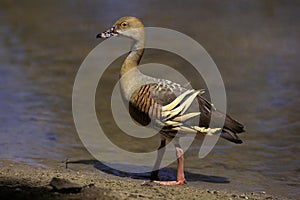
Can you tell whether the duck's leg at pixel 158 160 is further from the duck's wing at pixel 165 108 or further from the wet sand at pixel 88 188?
the duck's wing at pixel 165 108

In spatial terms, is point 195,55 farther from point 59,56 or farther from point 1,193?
point 1,193

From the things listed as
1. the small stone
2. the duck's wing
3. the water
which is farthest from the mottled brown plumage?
the small stone

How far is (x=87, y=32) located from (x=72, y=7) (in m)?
2.26

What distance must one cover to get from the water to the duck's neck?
4.35 ft


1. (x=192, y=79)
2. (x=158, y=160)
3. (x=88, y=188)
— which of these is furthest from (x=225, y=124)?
(x=192, y=79)

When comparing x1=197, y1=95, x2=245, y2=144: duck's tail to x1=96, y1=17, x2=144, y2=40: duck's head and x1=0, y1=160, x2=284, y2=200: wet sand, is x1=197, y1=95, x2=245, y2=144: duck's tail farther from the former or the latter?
x1=96, y1=17, x2=144, y2=40: duck's head

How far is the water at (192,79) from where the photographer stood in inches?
329

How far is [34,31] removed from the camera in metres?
14.6

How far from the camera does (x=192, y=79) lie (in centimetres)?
1150

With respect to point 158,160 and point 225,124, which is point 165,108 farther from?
point 158,160

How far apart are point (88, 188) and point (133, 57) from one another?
1.97m

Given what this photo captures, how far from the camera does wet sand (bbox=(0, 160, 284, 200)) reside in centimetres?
598

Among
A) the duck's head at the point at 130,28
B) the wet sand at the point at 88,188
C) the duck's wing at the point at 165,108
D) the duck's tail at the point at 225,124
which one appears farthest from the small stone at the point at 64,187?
the duck's head at the point at 130,28

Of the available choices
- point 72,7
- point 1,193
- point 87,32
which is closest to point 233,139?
point 1,193
